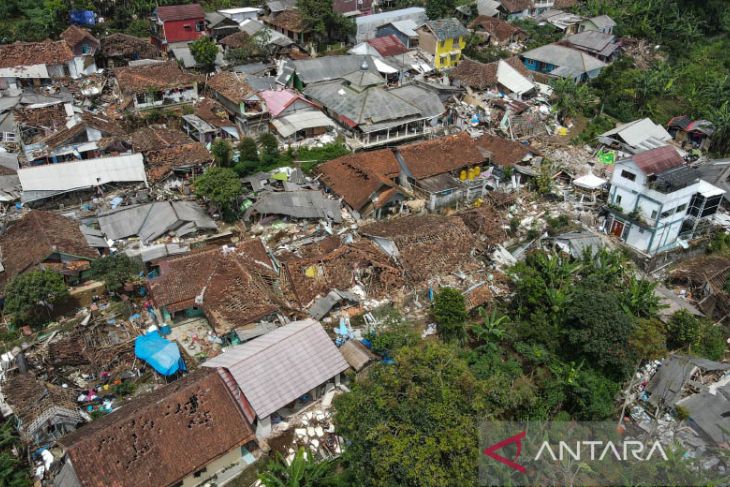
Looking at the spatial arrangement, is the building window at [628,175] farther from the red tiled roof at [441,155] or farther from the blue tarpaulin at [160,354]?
the blue tarpaulin at [160,354]

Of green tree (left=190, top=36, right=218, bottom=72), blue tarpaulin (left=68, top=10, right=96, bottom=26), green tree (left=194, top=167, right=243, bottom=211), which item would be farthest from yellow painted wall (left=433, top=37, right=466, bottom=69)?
blue tarpaulin (left=68, top=10, right=96, bottom=26)

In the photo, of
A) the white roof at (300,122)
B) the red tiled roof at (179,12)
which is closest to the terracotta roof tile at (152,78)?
the white roof at (300,122)

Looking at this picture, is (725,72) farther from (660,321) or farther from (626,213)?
(660,321)

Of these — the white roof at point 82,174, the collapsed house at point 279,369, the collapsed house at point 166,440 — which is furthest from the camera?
the white roof at point 82,174

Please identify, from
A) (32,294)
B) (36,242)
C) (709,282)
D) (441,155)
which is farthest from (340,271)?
(709,282)

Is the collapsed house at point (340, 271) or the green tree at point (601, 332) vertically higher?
the green tree at point (601, 332)

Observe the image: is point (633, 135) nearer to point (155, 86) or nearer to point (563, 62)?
point (563, 62)

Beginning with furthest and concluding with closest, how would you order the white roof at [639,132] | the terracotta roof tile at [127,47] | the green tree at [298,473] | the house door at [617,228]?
the terracotta roof tile at [127,47], the white roof at [639,132], the house door at [617,228], the green tree at [298,473]
